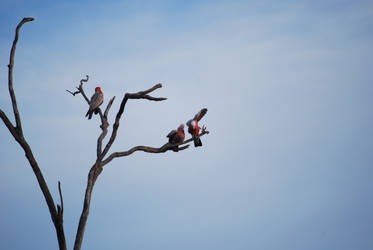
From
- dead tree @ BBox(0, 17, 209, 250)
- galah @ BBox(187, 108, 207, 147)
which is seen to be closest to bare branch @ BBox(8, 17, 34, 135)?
dead tree @ BBox(0, 17, 209, 250)

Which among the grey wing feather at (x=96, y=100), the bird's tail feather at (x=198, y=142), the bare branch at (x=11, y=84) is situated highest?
the grey wing feather at (x=96, y=100)

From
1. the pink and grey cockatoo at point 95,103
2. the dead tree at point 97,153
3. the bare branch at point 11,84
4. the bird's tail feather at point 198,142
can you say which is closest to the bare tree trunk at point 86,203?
the dead tree at point 97,153

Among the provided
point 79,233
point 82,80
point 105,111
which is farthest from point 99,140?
point 82,80

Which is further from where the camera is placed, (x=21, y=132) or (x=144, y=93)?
(x=144, y=93)

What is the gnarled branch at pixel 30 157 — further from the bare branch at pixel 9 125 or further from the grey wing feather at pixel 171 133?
the grey wing feather at pixel 171 133

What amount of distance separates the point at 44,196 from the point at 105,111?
7.61 ft

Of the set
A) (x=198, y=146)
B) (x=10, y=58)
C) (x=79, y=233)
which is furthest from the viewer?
(x=198, y=146)

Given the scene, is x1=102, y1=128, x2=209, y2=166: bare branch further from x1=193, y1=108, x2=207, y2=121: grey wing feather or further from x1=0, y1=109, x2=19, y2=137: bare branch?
x1=0, y1=109, x2=19, y2=137: bare branch

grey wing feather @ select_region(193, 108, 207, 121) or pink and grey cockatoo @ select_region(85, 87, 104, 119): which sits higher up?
pink and grey cockatoo @ select_region(85, 87, 104, 119)

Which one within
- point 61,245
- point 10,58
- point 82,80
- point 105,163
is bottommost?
point 61,245

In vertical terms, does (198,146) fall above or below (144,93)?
below

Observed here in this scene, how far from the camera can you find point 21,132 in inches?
266

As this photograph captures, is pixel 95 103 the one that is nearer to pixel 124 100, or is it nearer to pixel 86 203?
pixel 124 100

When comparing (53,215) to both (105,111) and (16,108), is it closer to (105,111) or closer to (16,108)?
(16,108)
